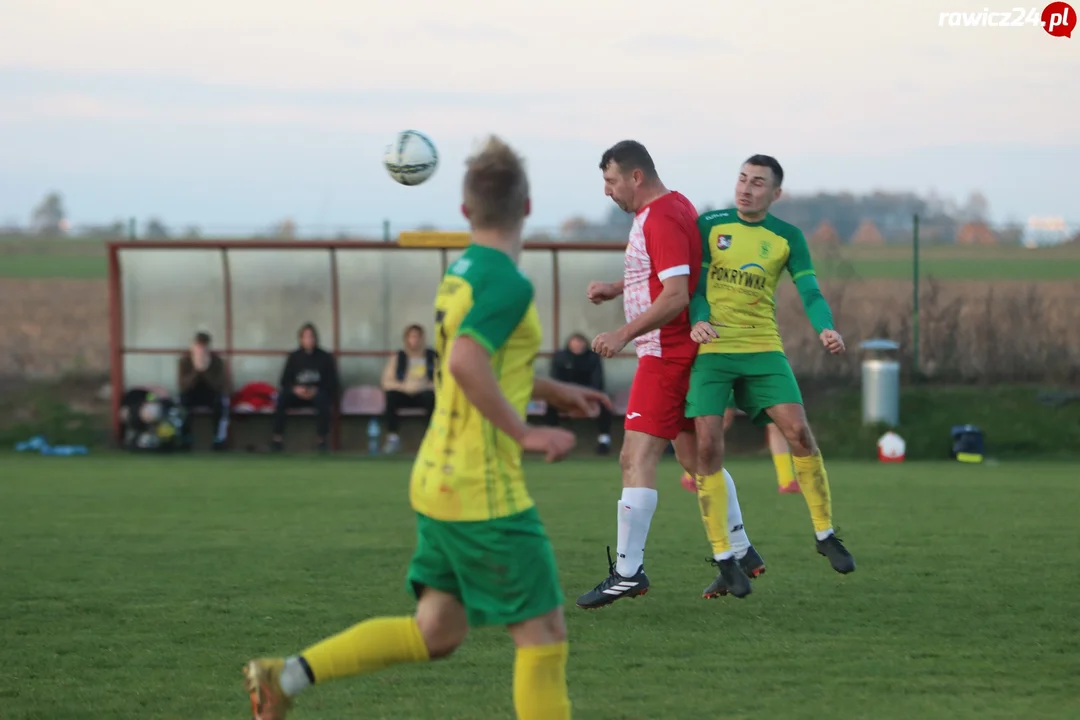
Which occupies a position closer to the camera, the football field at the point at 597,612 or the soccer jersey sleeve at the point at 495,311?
the soccer jersey sleeve at the point at 495,311

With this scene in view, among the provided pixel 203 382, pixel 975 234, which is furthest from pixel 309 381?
pixel 975 234

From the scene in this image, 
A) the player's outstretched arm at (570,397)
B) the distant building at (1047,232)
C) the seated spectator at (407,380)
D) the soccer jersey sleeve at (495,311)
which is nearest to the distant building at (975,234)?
the distant building at (1047,232)

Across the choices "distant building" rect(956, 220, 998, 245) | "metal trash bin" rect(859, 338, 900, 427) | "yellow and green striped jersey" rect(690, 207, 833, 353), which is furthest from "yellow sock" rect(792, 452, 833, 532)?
"distant building" rect(956, 220, 998, 245)

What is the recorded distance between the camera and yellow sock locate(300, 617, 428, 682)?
3916 mm

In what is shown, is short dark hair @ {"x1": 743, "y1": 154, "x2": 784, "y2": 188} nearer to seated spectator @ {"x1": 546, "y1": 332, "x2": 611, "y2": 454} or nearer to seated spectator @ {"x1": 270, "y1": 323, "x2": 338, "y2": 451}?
seated spectator @ {"x1": 546, "y1": 332, "x2": 611, "y2": 454}

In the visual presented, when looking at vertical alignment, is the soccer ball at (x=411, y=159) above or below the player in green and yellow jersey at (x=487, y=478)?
above

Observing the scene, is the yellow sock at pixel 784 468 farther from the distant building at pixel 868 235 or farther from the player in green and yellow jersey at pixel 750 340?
the distant building at pixel 868 235

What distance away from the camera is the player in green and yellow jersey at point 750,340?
6848 millimetres

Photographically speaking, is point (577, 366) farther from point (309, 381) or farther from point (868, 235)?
point (868, 235)

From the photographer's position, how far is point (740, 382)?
23.0ft

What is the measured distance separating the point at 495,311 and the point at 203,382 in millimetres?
14681

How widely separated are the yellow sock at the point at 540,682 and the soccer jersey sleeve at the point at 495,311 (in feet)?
2.83

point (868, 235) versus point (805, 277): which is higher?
point (868, 235)

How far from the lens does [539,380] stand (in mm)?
4277
